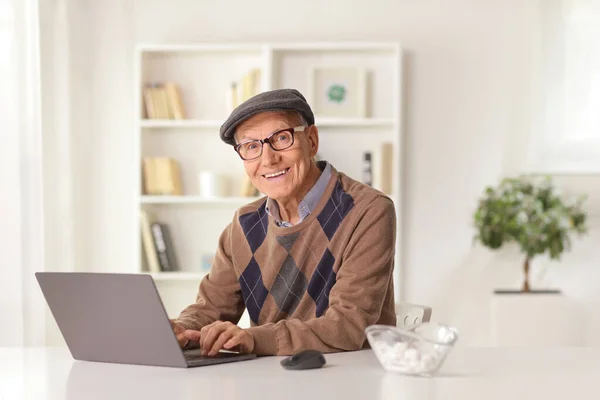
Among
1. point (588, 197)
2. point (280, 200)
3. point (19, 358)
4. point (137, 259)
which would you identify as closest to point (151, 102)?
point (137, 259)

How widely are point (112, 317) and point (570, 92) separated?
3937 millimetres

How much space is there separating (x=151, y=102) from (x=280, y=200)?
2948 mm

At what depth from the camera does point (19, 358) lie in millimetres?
1854

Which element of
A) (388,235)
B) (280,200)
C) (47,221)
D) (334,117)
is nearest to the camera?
(388,235)

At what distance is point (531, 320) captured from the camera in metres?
4.66

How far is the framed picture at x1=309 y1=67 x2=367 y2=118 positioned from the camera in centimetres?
494

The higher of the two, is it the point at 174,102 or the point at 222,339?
the point at 174,102

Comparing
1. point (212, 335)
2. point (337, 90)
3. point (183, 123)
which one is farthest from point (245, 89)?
point (212, 335)

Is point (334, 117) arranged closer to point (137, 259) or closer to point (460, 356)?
point (137, 259)

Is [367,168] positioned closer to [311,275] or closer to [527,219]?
[527,219]

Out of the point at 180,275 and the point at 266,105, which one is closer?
the point at 266,105

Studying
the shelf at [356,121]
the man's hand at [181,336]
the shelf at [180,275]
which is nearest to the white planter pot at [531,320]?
the shelf at [356,121]

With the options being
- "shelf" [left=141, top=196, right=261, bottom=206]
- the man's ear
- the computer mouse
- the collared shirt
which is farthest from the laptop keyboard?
"shelf" [left=141, top=196, right=261, bottom=206]

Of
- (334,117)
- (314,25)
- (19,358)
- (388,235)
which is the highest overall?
(314,25)
